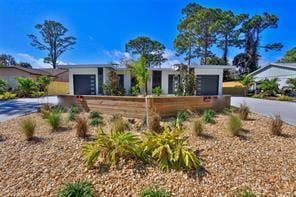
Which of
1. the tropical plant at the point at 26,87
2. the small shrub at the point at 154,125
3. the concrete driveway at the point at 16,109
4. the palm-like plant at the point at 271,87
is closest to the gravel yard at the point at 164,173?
the small shrub at the point at 154,125

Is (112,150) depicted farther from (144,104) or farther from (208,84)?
(208,84)

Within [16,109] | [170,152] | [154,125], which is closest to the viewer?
[170,152]

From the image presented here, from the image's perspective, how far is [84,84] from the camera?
1852cm

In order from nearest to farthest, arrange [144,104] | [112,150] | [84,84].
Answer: [112,150] < [144,104] < [84,84]

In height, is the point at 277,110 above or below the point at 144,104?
below

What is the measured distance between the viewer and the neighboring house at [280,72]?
22.3 metres

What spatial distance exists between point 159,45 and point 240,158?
108 feet

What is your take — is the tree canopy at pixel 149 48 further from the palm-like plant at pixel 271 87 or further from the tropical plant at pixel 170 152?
the tropical plant at pixel 170 152

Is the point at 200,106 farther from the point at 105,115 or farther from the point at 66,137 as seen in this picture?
the point at 66,137

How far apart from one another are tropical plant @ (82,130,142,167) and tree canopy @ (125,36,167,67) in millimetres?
31695

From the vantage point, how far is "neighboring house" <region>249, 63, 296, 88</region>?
22266 millimetres

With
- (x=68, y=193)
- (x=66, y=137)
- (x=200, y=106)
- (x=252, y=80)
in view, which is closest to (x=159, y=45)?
(x=252, y=80)

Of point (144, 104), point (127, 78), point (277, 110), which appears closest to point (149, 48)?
point (127, 78)

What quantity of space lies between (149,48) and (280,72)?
797 inches
